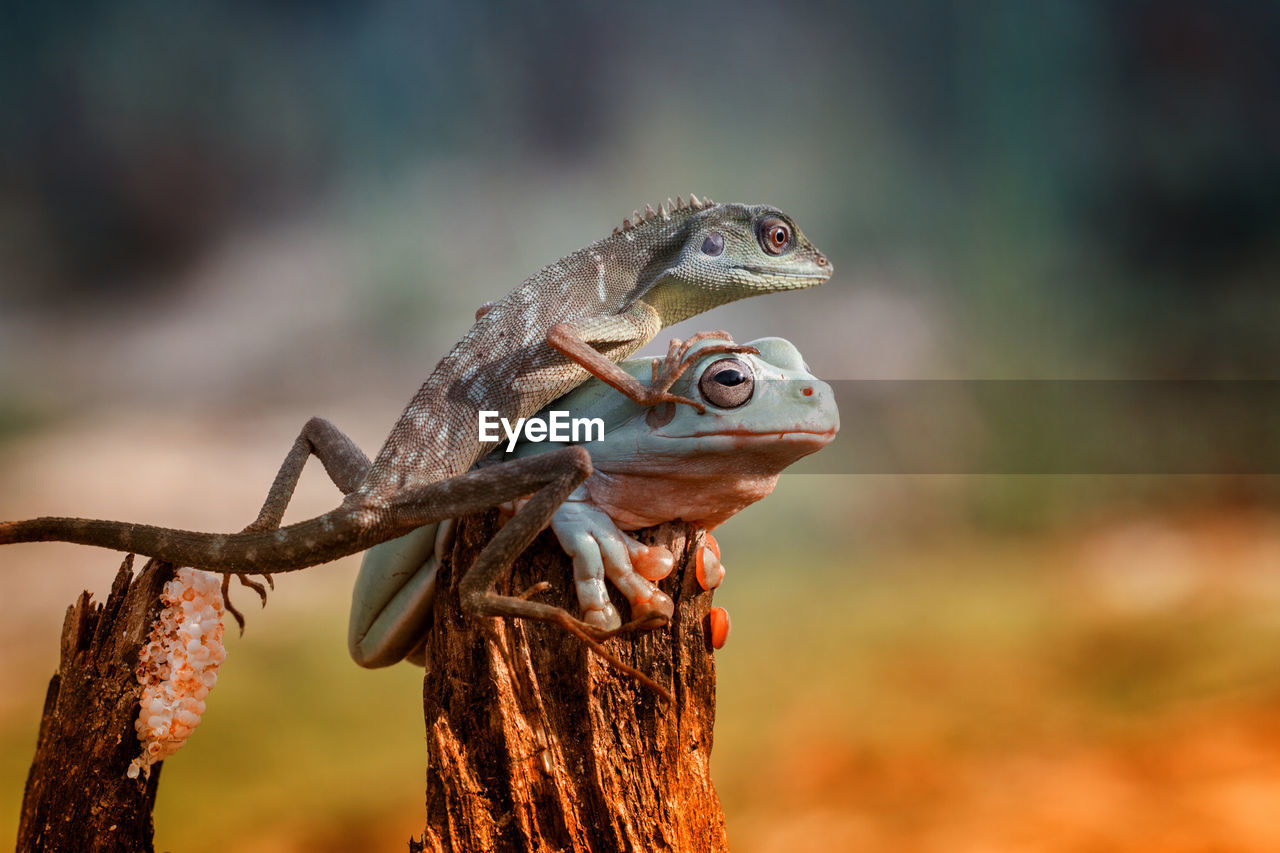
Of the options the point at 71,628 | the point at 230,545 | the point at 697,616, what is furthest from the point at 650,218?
the point at 71,628

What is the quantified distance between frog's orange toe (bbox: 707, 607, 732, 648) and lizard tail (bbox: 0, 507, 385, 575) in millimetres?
895

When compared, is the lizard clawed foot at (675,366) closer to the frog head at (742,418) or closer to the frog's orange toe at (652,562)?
the frog head at (742,418)

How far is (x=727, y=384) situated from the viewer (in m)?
2.33

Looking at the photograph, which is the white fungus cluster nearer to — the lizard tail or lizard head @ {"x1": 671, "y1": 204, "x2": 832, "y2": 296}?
the lizard tail

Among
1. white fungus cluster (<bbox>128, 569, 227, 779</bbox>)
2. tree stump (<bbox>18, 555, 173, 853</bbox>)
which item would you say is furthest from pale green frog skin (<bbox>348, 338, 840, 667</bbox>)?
tree stump (<bbox>18, 555, 173, 853</bbox>)

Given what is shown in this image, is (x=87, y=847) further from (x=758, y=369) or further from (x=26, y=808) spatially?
(x=758, y=369)

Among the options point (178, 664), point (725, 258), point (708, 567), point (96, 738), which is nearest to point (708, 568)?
point (708, 567)

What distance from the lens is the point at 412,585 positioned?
8.92 ft

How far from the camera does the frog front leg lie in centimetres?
228

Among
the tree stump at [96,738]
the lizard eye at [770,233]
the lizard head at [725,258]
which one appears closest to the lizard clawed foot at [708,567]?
the lizard head at [725,258]

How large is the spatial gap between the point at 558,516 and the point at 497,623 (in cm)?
30

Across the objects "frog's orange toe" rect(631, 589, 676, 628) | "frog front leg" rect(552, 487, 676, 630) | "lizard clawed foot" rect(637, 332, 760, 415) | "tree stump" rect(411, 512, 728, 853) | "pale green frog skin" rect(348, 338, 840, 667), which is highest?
"lizard clawed foot" rect(637, 332, 760, 415)

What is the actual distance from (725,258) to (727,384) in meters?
0.40

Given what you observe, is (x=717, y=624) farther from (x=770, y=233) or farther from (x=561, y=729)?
(x=770, y=233)
